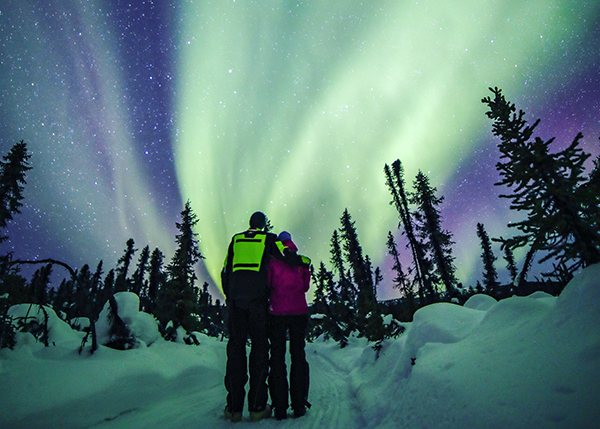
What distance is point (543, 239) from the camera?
373cm

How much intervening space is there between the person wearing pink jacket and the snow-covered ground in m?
0.29

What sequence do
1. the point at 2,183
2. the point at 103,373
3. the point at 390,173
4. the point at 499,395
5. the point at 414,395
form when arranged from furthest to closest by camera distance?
the point at 390,173 < the point at 2,183 < the point at 103,373 < the point at 414,395 < the point at 499,395

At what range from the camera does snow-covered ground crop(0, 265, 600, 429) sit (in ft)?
5.89

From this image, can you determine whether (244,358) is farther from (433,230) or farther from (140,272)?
(140,272)

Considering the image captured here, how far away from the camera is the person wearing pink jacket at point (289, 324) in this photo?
353cm

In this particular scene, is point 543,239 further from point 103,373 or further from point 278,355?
point 103,373

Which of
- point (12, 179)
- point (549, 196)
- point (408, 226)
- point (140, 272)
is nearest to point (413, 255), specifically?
point (408, 226)

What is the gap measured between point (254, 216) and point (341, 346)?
14.8 metres

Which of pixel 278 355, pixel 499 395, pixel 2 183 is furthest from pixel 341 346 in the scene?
pixel 2 183

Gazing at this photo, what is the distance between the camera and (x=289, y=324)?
3762 mm

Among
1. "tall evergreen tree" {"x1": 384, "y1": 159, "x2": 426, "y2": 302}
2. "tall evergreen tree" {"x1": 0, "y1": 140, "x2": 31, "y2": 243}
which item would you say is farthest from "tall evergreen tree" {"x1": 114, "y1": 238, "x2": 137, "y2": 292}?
"tall evergreen tree" {"x1": 384, "y1": 159, "x2": 426, "y2": 302}

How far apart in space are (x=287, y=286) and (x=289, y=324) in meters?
0.54

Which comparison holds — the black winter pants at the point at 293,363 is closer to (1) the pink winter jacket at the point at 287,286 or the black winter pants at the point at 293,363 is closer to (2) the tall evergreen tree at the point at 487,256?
(1) the pink winter jacket at the point at 287,286

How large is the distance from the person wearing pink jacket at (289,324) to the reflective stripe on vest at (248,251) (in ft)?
1.15
